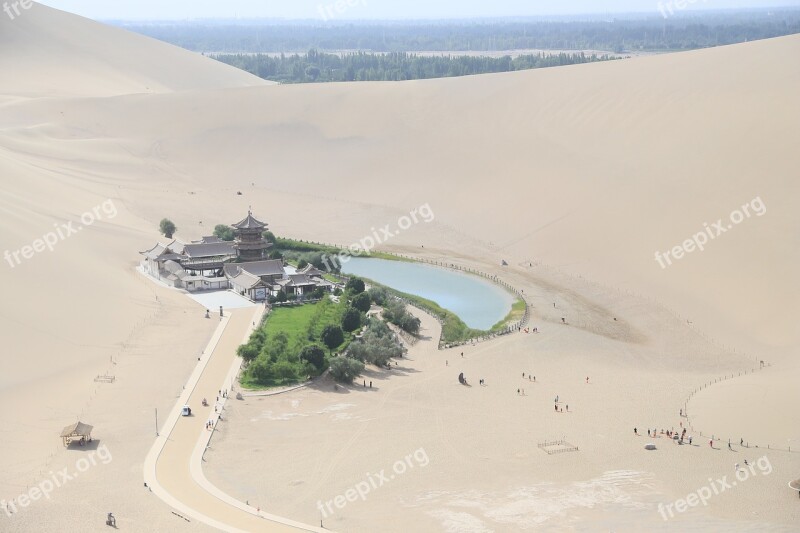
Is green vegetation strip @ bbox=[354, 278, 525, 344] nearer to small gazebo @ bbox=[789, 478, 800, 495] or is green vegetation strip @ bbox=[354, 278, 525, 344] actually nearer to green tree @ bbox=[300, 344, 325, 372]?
green tree @ bbox=[300, 344, 325, 372]

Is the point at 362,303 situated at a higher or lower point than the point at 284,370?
higher

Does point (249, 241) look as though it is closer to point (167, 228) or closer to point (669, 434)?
point (167, 228)

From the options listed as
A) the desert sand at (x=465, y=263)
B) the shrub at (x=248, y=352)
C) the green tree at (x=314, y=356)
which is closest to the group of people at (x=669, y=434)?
the desert sand at (x=465, y=263)

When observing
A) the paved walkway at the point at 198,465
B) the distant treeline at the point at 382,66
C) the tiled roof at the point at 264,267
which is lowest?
the paved walkway at the point at 198,465

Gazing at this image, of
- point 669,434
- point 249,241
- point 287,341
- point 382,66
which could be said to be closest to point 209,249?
point 249,241

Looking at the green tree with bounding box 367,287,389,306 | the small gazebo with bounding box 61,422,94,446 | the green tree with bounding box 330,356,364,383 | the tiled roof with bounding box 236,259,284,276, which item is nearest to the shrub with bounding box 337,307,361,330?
the green tree with bounding box 367,287,389,306

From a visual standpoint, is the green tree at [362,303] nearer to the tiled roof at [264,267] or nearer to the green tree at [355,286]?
the green tree at [355,286]
